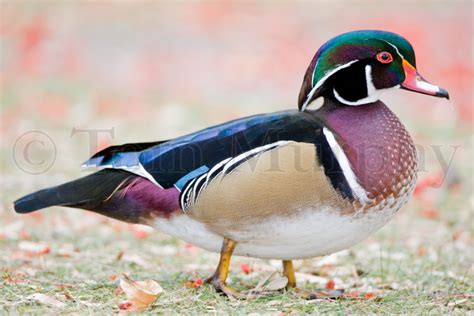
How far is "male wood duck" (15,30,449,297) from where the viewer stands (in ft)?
9.97

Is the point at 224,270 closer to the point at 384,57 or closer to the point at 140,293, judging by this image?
the point at 140,293

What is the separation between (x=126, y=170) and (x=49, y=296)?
628mm

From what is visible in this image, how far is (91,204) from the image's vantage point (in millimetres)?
3387

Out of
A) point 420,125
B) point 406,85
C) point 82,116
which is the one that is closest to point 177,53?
point 82,116

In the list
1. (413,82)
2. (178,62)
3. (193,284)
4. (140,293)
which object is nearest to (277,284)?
(193,284)

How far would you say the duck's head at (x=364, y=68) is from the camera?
316 centimetres

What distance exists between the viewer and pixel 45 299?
2967mm

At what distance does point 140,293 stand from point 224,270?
475 mm

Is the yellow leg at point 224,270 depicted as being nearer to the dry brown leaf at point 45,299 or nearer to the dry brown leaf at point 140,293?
the dry brown leaf at point 140,293

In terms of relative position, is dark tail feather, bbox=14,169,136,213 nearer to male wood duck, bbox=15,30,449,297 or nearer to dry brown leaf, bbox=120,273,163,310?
male wood duck, bbox=15,30,449,297

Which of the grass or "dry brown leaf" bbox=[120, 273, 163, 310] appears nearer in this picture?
"dry brown leaf" bbox=[120, 273, 163, 310]

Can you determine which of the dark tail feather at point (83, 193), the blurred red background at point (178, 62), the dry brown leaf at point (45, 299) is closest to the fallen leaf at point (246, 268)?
the dark tail feather at point (83, 193)

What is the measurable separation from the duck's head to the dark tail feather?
93 cm

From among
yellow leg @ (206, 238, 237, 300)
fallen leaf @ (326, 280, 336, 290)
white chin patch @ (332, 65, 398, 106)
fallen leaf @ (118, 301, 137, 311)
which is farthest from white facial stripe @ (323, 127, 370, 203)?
fallen leaf @ (118, 301, 137, 311)
